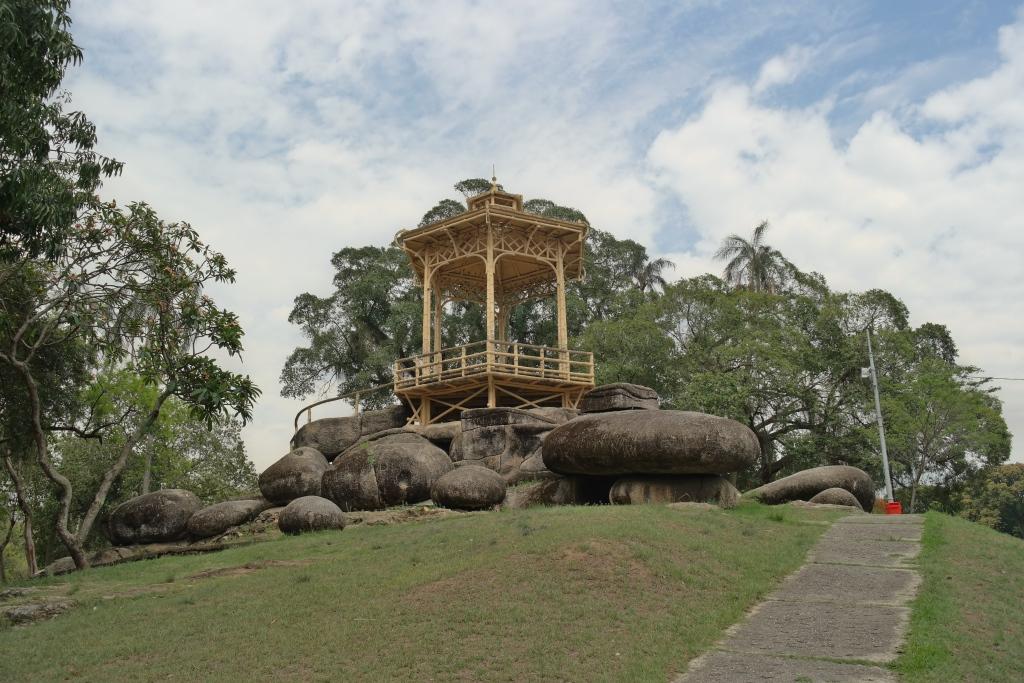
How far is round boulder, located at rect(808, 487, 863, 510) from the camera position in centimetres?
2150

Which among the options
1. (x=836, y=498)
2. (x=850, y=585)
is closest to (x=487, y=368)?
(x=836, y=498)

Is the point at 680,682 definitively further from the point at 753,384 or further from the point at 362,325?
the point at 362,325

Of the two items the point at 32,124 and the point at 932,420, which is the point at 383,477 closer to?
the point at 32,124

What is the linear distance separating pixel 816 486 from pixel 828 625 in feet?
40.5

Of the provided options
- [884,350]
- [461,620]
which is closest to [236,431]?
[884,350]

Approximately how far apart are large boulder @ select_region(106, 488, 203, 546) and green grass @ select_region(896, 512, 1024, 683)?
1757 cm

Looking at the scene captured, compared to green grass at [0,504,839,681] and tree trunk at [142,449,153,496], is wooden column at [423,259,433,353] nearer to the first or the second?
tree trunk at [142,449,153,496]

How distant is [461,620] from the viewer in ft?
34.4

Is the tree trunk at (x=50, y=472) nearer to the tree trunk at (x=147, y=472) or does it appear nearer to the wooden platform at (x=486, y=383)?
the wooden platform at (x=486, y=383)

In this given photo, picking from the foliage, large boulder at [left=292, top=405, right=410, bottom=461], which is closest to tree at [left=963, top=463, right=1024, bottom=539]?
the foliage

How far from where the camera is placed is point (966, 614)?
10.9 metres

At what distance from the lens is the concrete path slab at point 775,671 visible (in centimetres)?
862

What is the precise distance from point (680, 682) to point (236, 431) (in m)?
31.6

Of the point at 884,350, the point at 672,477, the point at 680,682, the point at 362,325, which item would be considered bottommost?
the point at 680,682
